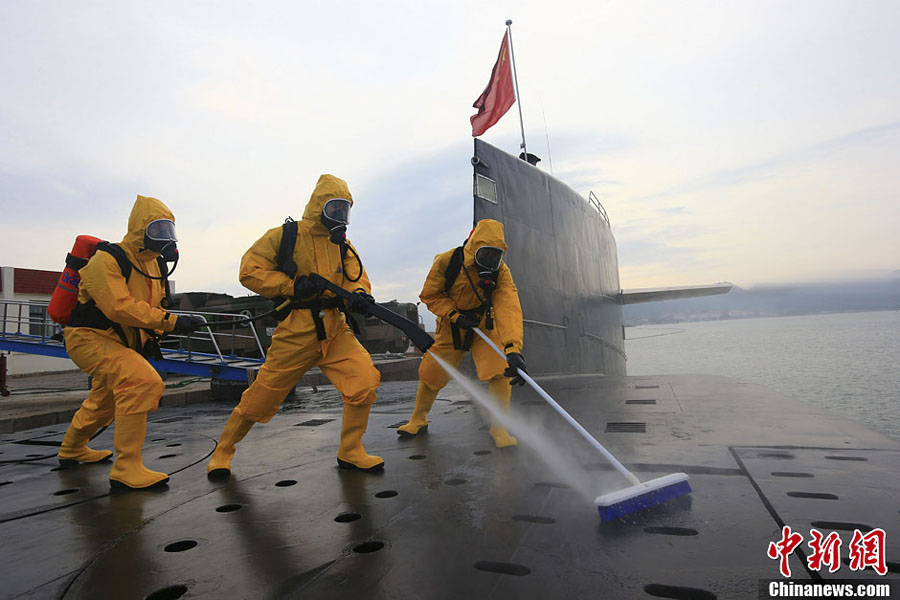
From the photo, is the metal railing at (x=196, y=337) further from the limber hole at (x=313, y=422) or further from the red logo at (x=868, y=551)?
the red logo at (x=868, y=551)

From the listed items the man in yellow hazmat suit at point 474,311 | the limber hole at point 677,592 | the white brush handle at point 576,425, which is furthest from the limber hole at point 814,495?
the man in yellow hazmat suit at point 474,311

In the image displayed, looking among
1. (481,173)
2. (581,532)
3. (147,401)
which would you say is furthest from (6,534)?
(481,173)

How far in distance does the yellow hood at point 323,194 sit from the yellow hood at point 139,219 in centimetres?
106

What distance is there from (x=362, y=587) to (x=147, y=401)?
2.35 meters

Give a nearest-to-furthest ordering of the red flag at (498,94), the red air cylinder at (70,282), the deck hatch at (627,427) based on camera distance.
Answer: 1. the red air cylinder at (70,282)
2. the deck hatch at (627,427)
3. the red flag at (498,94)

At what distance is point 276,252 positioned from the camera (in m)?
3.52

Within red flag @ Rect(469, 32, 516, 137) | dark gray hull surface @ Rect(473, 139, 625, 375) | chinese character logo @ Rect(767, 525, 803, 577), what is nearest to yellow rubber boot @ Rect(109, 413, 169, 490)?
chinese character logo @ Rect(767, 525, 803, 577)

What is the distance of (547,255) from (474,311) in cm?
478

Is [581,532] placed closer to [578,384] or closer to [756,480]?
[756,480]

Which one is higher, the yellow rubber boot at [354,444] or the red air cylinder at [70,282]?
the red air cylinder at [70,282]

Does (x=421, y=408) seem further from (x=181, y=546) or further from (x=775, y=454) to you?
(x=775, y=454)

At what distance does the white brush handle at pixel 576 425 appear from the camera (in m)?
2.71

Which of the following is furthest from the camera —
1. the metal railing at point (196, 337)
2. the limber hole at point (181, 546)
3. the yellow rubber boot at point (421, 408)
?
the metal railing at point (196, 337)

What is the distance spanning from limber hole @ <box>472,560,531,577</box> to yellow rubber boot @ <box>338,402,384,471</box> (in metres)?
1.60
